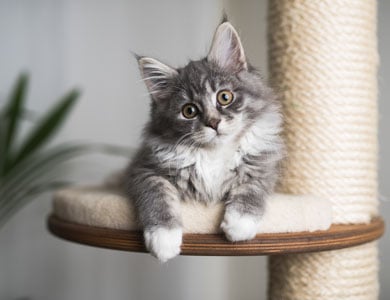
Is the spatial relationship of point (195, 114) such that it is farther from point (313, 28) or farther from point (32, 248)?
point (32, 248)

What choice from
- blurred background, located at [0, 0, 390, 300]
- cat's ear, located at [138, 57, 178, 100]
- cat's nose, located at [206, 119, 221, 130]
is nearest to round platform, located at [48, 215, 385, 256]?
cat's nose, located at [206, 119, 221, 130]

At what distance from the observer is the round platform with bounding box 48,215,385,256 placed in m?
0.90

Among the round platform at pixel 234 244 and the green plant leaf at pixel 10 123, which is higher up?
the green plant leaf at pixel 10 123

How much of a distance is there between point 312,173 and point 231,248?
0.48 metres

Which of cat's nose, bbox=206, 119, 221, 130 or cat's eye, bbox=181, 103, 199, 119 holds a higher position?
cat's eye, bbox=181, 103, 199, 119

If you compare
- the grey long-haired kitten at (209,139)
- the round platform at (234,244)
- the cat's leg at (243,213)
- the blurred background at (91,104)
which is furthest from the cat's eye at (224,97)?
the blurred background at (91,104)

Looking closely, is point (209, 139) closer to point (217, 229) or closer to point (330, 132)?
point (217, 229)

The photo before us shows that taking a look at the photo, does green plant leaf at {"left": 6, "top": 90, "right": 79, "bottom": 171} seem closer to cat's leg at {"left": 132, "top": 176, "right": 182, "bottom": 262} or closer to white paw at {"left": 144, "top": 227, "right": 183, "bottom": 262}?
cat's leg at {"left": 132, "top": 176, "right": 182, "bottom": 262}

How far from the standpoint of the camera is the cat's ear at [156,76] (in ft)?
3.79

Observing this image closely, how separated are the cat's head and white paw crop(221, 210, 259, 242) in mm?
213

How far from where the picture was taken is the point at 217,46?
1124 millimetres

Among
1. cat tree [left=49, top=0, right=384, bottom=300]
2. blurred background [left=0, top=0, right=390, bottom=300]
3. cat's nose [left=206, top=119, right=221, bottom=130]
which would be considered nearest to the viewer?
cat's nose [left=206, top=119, right=221, bottom=130]

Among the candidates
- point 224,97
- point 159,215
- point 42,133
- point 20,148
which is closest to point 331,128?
point 224,97

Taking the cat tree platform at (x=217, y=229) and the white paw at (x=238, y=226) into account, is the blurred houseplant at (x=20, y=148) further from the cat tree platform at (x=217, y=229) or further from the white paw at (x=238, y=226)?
the white paw at (x=238, y=226)
